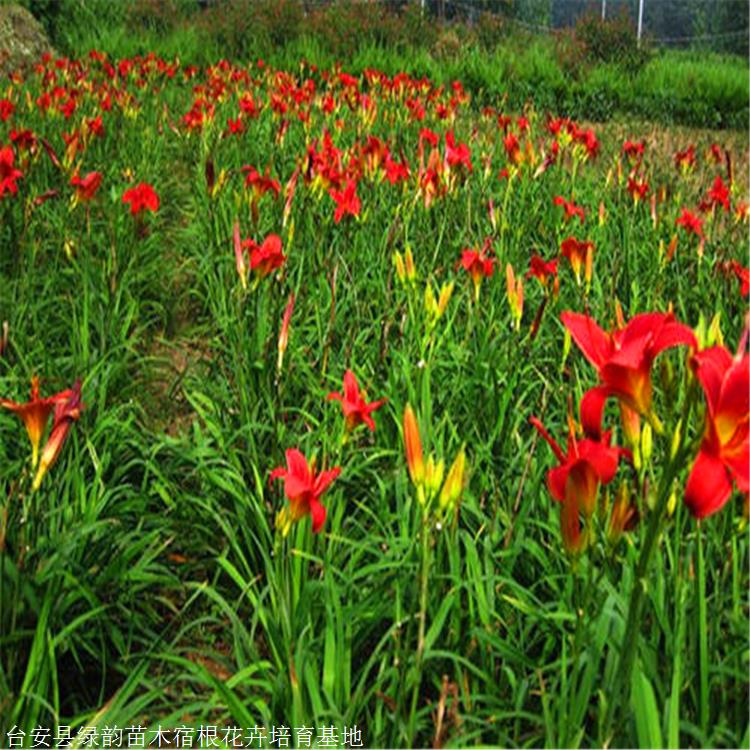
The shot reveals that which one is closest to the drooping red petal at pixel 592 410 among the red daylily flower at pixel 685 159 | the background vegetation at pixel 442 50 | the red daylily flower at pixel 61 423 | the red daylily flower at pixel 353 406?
the red daylily flower at pixel 353 406

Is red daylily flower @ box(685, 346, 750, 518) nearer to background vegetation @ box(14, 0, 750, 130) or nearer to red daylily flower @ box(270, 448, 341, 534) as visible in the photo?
red daylily flower @ box(270, 448, 341, 534)

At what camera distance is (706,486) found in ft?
2.98

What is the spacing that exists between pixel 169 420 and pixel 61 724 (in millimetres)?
1195

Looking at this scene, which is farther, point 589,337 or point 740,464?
point 589,337

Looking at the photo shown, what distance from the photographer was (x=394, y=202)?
402 cm

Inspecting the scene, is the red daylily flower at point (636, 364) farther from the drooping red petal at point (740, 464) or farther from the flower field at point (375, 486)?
the drooping red petal at point (740, 464)

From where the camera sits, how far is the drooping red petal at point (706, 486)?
2.97 feet

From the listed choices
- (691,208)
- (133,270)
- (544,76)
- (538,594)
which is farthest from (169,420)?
(544,76)

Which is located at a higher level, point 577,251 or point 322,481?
point 577,251

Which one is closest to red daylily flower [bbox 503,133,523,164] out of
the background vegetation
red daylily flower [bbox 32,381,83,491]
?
red daylily flower [bbox 32,381,83,491]

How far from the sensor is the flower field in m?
1.23

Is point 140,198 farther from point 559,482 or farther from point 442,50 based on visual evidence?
point 442,50

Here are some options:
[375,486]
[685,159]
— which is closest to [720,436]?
[375,486]

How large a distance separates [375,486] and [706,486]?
1.22 metres
